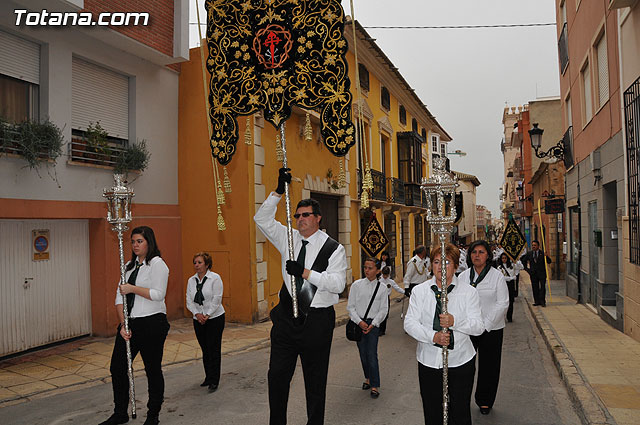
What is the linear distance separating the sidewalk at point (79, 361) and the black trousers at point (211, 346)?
142 cm

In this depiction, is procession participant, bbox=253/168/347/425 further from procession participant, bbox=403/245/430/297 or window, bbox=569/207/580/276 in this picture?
window, bbox=569/207/580/276

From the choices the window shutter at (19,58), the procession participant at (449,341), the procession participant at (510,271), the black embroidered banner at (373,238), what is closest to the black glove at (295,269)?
the procession participant at (449,341)

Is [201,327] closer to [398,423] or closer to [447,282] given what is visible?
[398,423]

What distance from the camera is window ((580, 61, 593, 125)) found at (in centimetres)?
1246

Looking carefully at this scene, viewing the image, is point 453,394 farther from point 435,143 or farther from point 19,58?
point 435,143

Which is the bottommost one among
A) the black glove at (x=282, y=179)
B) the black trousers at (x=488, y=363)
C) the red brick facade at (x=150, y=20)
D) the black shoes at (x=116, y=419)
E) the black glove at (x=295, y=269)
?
the black shoes at (x=116, y=419)

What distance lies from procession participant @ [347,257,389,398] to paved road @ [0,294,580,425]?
9.3 inches

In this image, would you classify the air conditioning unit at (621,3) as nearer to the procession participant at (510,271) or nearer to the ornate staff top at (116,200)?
the procession participant at (510,271)

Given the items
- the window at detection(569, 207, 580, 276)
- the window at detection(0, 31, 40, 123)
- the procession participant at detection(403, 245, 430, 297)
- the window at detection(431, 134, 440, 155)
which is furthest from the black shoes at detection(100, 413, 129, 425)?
the window at detection(431, 134, 440, 155)

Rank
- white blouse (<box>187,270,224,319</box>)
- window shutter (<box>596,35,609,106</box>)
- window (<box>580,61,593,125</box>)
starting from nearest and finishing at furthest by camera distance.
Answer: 1. white blouse (<box>187,270,224,319</box>)
2. window shutter (<box>596,35,609,106</box>)
3. window (<box>580,61,593,125</box>)

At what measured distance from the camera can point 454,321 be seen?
383 centimetres

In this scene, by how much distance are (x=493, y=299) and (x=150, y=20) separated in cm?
868

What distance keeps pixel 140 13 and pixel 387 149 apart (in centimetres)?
1369

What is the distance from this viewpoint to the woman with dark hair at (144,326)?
4.84m
